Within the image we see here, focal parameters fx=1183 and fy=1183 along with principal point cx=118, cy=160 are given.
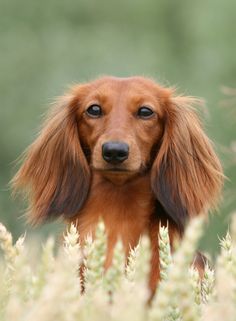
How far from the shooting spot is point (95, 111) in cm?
583

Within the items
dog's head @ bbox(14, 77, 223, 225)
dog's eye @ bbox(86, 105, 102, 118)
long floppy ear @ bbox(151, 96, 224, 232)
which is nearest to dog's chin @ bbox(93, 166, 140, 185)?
dog's head @ bbox(14, 77, 223, 225)

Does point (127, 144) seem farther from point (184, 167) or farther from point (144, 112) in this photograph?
point (184, 167)

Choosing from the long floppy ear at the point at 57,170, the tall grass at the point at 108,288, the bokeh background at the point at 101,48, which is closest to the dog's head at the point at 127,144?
the long floppy ear at the point at 57,170

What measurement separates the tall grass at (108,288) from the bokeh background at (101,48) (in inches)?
482

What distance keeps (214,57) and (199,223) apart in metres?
15.2

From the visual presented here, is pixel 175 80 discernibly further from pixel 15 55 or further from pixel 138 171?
pixel 138 171

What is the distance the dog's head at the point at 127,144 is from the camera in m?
5.60

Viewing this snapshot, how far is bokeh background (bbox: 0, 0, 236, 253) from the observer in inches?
642

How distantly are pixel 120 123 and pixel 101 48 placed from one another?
1135 centimetres

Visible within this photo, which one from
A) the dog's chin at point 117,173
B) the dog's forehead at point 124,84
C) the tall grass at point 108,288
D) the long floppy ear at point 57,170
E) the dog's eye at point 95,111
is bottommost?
the long floppy ear at point 57,170

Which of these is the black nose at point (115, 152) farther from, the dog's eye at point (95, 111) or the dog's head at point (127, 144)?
the dog's eye at point (95, 111)

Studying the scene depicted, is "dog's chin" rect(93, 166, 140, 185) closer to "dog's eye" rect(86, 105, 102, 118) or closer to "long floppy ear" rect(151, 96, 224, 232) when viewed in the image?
"long floppy ear" rect(151, 96, 224, 232)

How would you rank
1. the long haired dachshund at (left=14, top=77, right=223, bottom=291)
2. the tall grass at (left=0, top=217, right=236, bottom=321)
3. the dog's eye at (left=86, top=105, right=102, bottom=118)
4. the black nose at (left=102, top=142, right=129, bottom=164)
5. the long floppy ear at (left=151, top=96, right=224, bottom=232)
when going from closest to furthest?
the tall grass at (left=0, top=217, right=236, bottom=321)
the black nose at (left=102, top=142, right=129, bottom=164)
the long haired dachshund at (left=14, top=77, right=223, bottom=291)
the long floppy ear at (left=151, top=96, right=224, bottom=232)
the dog's eye at (left=86, top=105, right=102, bottom=118)

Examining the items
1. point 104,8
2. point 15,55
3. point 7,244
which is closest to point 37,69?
point 15,55
